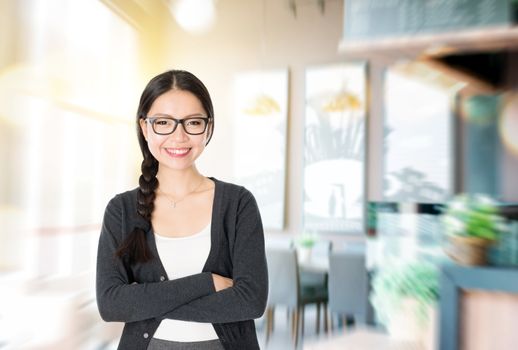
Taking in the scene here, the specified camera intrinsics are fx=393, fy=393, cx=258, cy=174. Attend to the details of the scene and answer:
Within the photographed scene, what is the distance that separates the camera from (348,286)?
2.14 m

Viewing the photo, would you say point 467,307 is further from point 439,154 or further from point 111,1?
point 111,1

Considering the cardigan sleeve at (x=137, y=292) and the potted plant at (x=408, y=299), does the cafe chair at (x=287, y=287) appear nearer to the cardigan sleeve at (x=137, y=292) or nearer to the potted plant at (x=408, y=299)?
the potted plant at (x=408, y=299)

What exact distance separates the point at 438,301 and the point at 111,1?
2.00 m

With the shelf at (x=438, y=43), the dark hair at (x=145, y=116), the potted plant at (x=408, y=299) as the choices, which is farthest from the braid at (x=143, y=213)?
the shelf at (x=438, y=43)

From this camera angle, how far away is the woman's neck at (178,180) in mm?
959

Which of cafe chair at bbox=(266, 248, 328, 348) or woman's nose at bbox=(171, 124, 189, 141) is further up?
woman's nose at bbox=(171, 124, 189, 141)

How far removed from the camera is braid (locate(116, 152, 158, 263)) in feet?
2.91

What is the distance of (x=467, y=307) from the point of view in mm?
1396

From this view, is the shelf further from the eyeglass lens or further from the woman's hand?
the woman's hand

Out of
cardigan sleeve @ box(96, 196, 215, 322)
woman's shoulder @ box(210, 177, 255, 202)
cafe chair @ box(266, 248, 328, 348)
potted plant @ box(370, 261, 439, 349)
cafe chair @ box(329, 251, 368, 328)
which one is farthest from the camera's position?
cafe chair @ box(266, 248, 328, 348)

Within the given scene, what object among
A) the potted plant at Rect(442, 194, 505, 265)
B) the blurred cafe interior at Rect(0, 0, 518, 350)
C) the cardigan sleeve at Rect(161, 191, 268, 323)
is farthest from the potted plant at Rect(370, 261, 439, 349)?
the cardigan sleeve at Rect(161, 191, 268, 323)

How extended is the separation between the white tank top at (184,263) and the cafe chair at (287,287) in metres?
1.52

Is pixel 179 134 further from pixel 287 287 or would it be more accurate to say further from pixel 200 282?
pixel 287 287

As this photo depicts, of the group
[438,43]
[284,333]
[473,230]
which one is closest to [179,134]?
[473,230]
